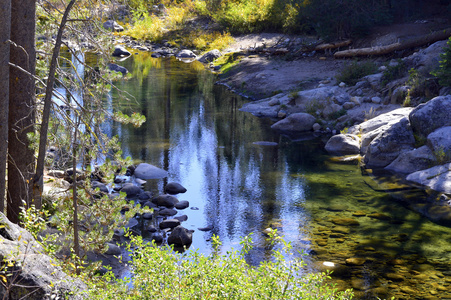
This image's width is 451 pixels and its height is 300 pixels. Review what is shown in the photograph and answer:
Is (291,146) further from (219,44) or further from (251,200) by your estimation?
(219,44)

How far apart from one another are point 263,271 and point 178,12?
34587 mm

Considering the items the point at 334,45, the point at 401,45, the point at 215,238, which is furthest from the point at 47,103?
the point at 334,45

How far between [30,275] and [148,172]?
7.80 metres

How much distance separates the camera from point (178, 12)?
1417 inches

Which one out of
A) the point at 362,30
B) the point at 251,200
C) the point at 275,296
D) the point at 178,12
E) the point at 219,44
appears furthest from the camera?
the point at 178,12

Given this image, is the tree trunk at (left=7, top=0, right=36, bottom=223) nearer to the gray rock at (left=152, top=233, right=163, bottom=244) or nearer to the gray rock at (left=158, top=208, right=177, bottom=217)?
the gray rock at (left=152, top=233, right=163, bottom=244)

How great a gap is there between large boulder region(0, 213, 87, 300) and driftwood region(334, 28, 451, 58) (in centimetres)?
1703

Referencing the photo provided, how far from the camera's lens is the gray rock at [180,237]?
25.4 feet

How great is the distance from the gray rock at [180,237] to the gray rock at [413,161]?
259 inches

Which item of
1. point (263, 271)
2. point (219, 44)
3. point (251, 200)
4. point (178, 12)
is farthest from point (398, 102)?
point (178, 12)

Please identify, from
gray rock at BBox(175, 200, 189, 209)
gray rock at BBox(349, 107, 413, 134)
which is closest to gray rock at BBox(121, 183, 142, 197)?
gray rock at BBox(175, 200, 189, 209)

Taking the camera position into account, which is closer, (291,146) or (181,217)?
(181,217)

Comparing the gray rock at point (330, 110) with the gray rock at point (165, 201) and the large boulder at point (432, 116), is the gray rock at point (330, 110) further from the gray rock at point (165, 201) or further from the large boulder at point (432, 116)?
the gray rock at point (165, 201)

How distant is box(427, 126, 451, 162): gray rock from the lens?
11.1m
